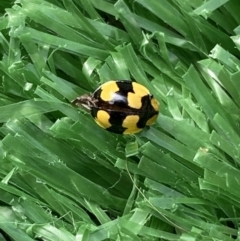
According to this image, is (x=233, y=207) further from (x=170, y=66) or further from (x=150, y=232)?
(x=170, y=66)

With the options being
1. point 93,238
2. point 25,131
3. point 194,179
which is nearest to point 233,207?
point 194,179

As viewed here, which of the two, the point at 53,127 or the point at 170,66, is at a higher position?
the point at 170,66

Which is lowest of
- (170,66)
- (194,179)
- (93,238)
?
(93,238)
